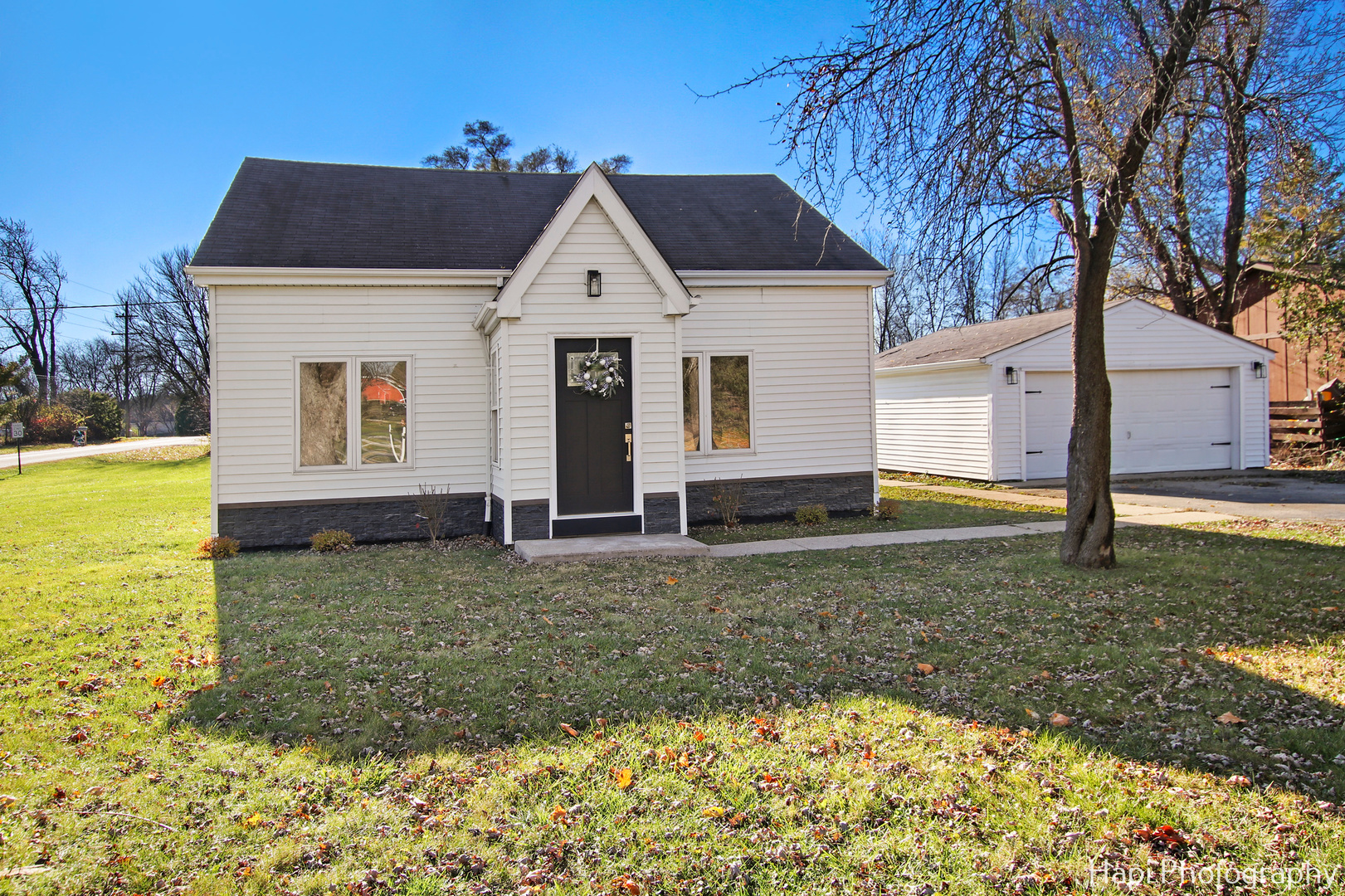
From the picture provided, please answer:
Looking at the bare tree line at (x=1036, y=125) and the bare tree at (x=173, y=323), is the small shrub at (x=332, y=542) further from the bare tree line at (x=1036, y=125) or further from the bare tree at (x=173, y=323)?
the bare tree at (x=173, y=323)

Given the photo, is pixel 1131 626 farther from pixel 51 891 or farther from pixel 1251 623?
pixel 51 891

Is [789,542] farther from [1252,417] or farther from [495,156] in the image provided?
[495,156]

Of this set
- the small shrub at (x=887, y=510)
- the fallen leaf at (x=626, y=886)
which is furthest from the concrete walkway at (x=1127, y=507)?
the fallen leaf at (x=626, y=886)

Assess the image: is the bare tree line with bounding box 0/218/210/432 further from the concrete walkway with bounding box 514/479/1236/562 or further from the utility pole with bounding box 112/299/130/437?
the concrete walkway with bounding box 514/479/1236/562

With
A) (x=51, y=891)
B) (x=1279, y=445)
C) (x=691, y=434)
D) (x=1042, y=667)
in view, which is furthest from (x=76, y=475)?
(x=1279, y=445)

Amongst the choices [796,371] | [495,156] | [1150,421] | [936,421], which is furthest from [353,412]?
[495,156]

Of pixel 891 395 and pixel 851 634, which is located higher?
pixel 891 395

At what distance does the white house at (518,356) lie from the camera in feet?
31.8

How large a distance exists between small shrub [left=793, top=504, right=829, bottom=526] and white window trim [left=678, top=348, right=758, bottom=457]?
46.9 inches

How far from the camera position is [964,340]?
19.4 metres

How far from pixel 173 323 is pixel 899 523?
3792 centimetres

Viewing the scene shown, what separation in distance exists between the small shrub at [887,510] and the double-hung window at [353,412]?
23.7ft

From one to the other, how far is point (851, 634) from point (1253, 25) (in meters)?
6.44

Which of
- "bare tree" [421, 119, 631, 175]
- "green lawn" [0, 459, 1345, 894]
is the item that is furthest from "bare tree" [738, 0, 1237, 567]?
"bare tree" [421, 119, 631, 175]
